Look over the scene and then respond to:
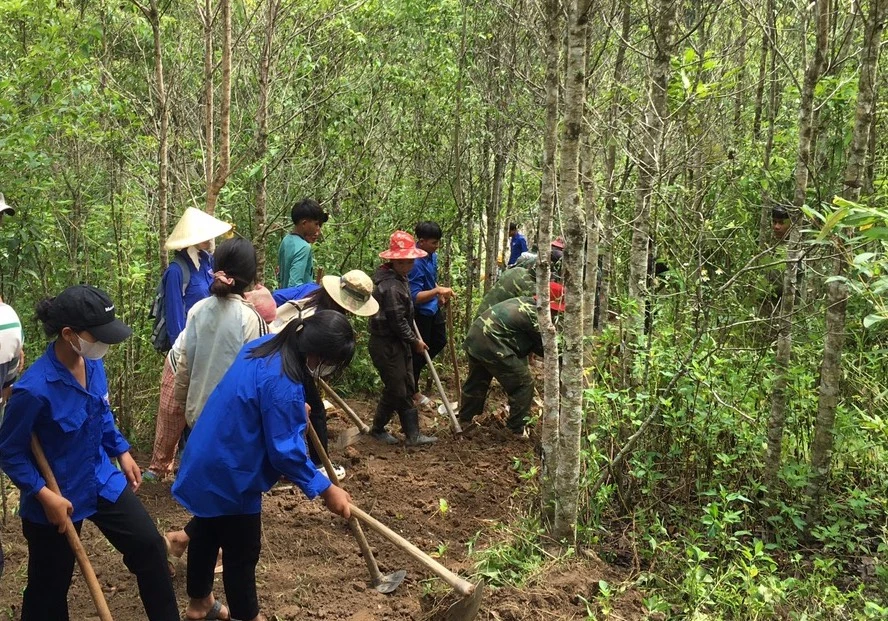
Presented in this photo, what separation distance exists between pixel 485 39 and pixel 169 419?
618 centimetres

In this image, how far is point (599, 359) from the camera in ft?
17.1

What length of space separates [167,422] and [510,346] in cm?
288

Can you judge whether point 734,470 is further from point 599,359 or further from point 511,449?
point 511,449

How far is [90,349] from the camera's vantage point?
2.74 m

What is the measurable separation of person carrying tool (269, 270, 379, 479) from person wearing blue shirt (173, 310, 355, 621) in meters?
1.25

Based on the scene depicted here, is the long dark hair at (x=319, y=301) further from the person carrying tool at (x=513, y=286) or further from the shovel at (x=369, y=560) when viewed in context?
the person carrying tool at (x=513, y=286)

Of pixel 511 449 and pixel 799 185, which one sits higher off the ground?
pixel 799 185

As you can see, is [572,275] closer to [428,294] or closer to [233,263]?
[233,263]

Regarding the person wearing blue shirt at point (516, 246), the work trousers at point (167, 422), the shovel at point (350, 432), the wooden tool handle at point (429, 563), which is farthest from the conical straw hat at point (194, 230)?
the person wearing blue shirt at point (516, 246)

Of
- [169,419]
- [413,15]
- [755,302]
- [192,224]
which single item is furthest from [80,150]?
[755,302]

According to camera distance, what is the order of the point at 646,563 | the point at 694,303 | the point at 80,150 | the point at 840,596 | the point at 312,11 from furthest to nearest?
the point at 312,11, the point at 80,150, the point at 694,303, the point at 646,563, the point at 840,596

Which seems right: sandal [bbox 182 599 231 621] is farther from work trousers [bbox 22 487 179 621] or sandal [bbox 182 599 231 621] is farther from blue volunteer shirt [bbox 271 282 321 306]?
blue volunteer shirt [bbox 271 282 321 306]

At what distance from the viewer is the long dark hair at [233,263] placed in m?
3.59

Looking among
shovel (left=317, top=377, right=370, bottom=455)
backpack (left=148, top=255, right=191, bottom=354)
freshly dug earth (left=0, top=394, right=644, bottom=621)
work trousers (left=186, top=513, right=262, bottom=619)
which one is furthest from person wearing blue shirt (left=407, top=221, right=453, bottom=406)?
work trousers (left=186, top=513, right=262, bottom=619)
